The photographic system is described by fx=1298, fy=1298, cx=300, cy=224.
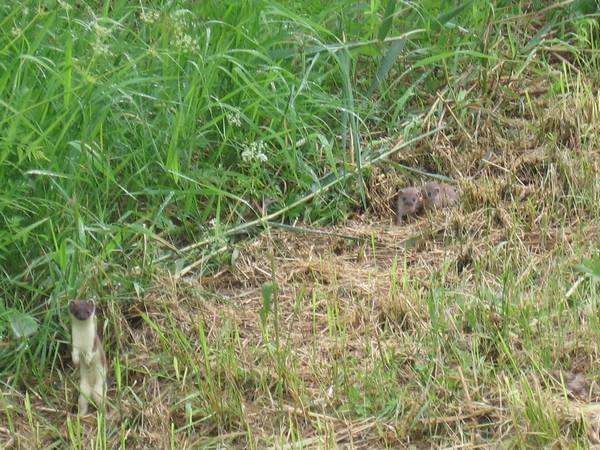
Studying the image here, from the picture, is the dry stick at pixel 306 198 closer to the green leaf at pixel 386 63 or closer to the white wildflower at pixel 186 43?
the green leaf at pixel 386 63

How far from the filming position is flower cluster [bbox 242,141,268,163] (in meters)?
5.05

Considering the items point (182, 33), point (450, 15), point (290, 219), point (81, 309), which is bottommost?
point (290, 219)

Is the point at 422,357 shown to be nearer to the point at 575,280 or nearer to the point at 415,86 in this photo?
the point at 575,280

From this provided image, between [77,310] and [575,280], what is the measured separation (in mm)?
A: 1756

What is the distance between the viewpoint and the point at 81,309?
4.13 meters

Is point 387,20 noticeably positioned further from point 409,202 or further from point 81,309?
point 81,309

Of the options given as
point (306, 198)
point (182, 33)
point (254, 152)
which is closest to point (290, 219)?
point (306, 198)

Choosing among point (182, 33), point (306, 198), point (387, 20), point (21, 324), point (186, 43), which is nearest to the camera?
point (21, 324)

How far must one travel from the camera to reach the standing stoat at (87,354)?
4.14 metres

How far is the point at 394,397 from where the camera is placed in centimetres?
407

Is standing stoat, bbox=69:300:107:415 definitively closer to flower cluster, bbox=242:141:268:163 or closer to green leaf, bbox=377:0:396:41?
flower cluster, bbox=242:141:268:163

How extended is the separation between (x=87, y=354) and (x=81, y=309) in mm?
157

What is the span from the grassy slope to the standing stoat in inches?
2.5

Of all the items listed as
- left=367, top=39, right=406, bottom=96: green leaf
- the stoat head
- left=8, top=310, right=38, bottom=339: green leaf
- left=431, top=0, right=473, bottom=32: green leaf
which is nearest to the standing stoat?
the stoat head
